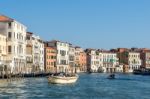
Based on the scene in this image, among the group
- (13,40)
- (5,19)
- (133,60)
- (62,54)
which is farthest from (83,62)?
(13,40)

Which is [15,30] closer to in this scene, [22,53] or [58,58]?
[22,53]

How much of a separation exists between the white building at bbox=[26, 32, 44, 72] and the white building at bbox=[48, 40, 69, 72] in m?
9.81

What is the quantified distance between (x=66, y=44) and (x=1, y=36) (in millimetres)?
39737

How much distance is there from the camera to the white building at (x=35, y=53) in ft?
253

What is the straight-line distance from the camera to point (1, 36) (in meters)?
63.0

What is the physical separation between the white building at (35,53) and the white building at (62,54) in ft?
32.2

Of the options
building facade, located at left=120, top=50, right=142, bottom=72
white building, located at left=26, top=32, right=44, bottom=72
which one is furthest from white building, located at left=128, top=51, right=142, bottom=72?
white building, located at left=26, top=32, right=44, bottom=72

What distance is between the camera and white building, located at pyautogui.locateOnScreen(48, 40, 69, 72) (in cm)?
9769

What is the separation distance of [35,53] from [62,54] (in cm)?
1819

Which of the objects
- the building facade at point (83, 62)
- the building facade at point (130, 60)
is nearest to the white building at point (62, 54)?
the building facade at point (83, 62)

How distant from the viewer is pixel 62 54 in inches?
3935

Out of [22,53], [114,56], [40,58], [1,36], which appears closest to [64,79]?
[1,36]

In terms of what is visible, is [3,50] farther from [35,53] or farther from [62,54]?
[62,54]

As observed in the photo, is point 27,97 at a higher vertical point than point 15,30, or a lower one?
lower
